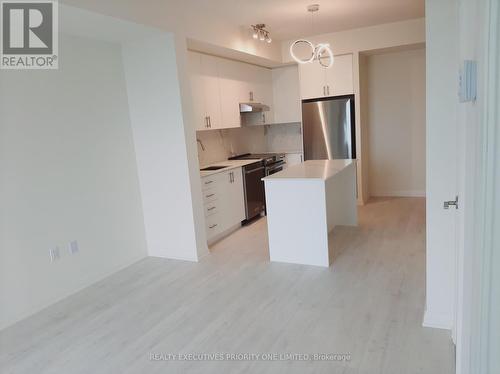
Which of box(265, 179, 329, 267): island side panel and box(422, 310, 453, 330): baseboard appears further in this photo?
box(265, 179, 329, 267): island side panel

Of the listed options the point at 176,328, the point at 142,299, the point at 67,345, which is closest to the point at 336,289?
the point at 176,328

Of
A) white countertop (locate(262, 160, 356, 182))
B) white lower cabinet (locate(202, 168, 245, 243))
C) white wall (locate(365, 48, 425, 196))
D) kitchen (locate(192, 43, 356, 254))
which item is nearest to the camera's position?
white countertop (locate(262, 160, 356, 182))

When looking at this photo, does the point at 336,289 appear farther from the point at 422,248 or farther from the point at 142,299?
the point at 142,299

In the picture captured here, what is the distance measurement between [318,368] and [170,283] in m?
1.77

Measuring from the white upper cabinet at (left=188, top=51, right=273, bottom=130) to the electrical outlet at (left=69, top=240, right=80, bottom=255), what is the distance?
6.14ft

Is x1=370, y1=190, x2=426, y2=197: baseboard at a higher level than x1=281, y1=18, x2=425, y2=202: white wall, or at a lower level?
lower

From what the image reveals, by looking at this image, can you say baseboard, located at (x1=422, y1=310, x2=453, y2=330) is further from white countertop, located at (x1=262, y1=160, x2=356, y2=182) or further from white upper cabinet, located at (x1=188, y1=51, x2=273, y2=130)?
white upper cabinet, located at (x1=188, y1=51, x2=273, y2=130)

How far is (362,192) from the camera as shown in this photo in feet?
19.7

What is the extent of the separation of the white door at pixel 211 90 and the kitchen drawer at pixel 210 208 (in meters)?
0.97

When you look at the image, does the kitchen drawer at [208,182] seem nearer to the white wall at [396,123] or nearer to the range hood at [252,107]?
the range hood at [252,107]

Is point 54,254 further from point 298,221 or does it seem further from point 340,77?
point 340,77

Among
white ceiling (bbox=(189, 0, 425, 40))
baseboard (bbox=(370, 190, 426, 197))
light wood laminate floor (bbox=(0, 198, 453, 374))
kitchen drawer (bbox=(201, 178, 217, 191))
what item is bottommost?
light wood laminate floor (bbox=(0, 198, 453, 374))

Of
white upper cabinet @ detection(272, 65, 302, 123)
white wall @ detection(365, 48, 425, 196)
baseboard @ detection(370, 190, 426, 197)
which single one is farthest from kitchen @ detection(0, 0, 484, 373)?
baseboard @ detection(370, 190, 426, 197)

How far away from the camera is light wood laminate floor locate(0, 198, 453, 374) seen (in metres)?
2.33
